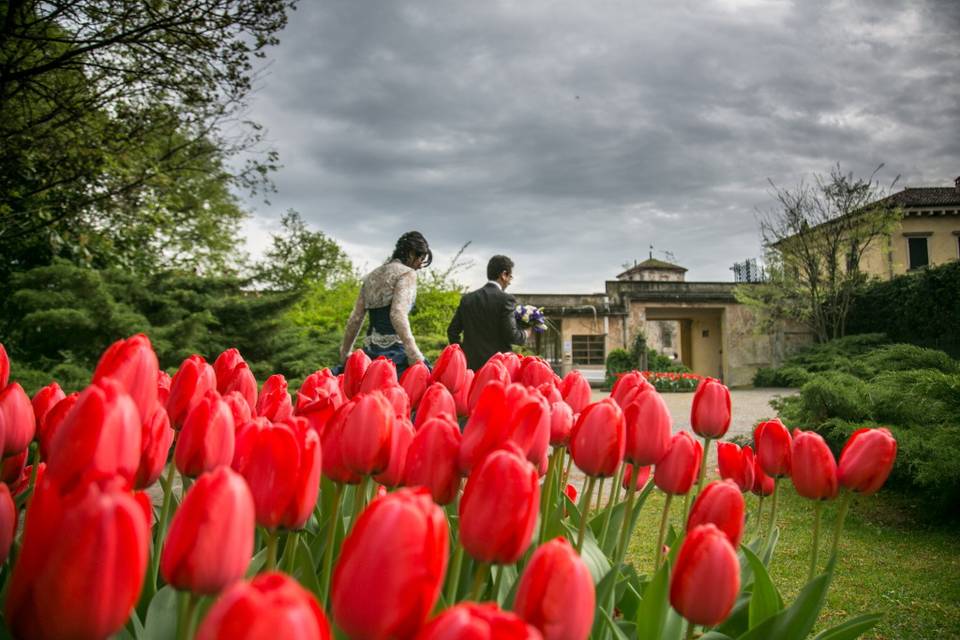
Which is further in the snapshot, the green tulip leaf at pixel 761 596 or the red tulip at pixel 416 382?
the red tulip at pixel 416 382

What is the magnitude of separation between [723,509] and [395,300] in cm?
389

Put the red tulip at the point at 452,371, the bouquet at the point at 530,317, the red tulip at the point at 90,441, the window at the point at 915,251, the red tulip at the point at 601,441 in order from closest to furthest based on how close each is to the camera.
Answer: the red tulip at the point at 90,441 < the red tulip at the point at 601,441 < the red tulip at the point at 452,371 < the bouquet at the point at 530,317 < the window at the point at 915,251

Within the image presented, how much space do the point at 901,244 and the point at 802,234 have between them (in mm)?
11726

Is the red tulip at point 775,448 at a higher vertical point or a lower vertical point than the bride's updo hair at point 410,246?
lower

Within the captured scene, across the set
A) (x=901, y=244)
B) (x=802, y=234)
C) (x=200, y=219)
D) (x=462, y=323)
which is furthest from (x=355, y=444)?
(x=901, y=244)

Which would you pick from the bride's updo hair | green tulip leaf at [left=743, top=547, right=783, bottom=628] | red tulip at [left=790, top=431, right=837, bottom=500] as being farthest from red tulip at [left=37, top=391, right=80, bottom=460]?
the bride's updo hair

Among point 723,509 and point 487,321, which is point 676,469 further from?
point 487,321

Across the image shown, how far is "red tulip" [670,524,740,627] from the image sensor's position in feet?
2.21

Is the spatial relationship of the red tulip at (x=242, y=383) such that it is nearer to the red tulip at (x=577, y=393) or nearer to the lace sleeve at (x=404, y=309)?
the red tulip at (x=577, y=393)

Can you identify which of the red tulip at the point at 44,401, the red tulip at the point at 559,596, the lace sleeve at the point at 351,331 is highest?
the lace sleeve at the point at 351,331

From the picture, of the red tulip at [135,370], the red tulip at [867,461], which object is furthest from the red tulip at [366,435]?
the red tulip at [867,461]

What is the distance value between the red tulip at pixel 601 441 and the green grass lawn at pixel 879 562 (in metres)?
2.35

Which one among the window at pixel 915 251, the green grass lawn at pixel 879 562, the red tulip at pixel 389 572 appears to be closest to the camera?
the red tulip at pixel 389 572

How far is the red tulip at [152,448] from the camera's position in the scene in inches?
29.9
